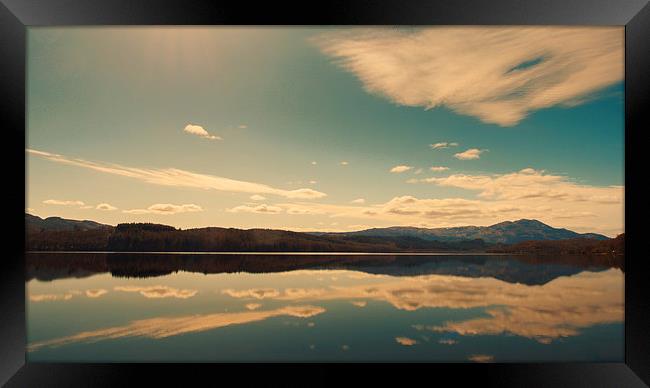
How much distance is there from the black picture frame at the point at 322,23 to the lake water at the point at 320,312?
0.33 metres

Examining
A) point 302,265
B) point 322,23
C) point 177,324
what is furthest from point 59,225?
point 322,23

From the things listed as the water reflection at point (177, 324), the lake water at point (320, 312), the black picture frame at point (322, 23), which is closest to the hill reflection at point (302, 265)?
the lake water at point (320, 312)

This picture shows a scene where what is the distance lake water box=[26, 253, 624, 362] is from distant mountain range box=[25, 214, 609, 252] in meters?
0.45

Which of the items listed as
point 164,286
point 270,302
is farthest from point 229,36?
point 164,286

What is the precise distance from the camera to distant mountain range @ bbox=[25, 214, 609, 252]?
729 cm

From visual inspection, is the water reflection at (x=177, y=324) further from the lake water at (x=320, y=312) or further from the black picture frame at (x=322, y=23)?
the black picture frame at (x=322, y=23)

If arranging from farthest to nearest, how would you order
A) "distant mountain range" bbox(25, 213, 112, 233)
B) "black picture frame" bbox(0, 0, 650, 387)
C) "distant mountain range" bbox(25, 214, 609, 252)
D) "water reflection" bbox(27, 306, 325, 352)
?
"distant mountain range" bbox(25, 214, 609, 252) → "distant mountain range" bbox(25, 213, 112, 233) → "water reflection" bbox(27, 306, 325, 352) → "black picture frame" bbox(0, 0, 650, 387)

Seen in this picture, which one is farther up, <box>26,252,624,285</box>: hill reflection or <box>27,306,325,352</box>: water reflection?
<box>26,252,624,285</box>: hill reflection

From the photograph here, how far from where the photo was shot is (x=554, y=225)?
612cm

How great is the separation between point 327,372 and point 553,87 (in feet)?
15.5

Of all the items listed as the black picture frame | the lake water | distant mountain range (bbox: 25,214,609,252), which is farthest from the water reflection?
distant mountain range (bbox: 25,214,609,252)

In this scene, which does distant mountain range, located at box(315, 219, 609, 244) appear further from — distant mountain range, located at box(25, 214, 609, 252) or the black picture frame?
the black picture frame

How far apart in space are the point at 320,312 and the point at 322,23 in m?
3.79

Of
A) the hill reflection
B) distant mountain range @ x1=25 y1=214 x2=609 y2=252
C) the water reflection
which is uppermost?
distant mountain range @ x1=25 y1=214 x2=609 y2=252
